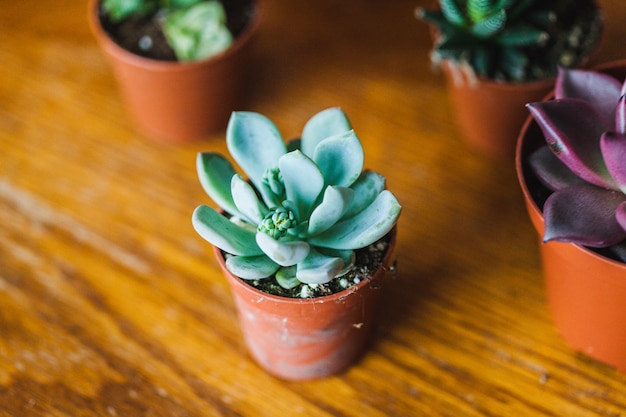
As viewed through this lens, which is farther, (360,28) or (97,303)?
(360,28)

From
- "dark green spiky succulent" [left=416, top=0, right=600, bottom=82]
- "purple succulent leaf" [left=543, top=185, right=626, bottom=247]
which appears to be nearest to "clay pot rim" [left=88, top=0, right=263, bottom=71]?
"dark green spiky succulent" [left=416, top=0, right=600, bottom=82]

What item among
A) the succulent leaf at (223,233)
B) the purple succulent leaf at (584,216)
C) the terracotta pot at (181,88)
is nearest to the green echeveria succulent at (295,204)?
the succulent leaf at (223,233)

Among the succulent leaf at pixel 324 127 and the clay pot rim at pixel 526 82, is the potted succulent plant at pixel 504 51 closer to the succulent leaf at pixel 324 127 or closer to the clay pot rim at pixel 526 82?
the clay pot rim at pixel 526 82

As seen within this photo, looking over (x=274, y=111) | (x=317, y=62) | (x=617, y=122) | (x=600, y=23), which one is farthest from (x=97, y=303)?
(x=600, y=23)

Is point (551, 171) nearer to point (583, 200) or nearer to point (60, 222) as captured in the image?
point (583, 200)

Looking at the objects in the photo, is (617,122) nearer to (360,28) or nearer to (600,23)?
(600,23)

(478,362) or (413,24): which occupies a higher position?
(413,24)

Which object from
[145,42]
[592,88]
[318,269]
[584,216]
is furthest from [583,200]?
[145,42]

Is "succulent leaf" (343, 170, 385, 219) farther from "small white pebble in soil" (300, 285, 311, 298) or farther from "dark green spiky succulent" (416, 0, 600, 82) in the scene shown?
"dark green spiky succulent" (416, 0, 600, 82)

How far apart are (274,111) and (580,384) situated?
1.57 feet

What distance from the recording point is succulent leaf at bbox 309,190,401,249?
584 mm

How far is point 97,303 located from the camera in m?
0.77

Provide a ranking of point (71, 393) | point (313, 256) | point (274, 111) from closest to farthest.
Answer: point (313, 256)
point (71, 393)
point (274, 111)

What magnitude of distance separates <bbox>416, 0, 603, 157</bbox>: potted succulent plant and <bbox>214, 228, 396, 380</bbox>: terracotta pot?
0.24 m
